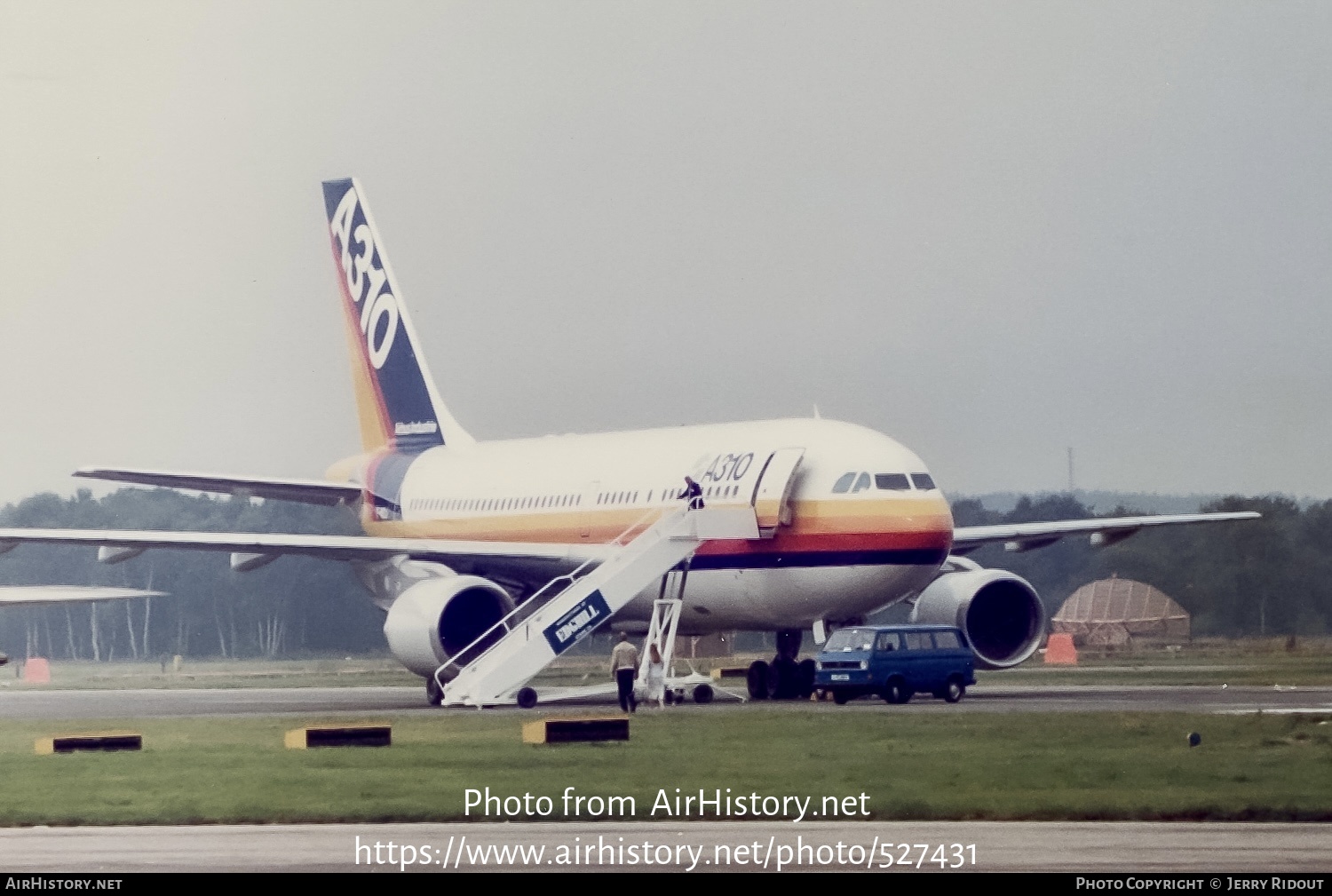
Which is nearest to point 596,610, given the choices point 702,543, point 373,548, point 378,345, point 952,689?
point 702,543

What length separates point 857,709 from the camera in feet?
104

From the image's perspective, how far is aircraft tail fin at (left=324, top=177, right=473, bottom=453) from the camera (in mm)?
48719

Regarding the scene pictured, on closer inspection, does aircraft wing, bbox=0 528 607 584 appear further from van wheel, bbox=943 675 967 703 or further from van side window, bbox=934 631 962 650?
van wheel, bbox=943 675 967 703

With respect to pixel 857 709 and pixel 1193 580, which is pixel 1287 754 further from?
pixel 1193 580

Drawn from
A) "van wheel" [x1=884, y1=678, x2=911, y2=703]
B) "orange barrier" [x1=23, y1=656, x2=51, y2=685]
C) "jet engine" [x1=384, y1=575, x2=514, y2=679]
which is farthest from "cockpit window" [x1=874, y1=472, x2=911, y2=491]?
"orange barrier" [x1=23, y1=656, x2=51, y2=685]

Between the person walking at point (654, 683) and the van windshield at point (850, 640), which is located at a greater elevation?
the van windshield at point (850, 640)

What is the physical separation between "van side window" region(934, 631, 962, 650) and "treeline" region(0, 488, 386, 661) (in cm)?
2099

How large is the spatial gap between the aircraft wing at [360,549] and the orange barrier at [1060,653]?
17.6m

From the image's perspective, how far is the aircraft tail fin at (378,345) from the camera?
48.7 m

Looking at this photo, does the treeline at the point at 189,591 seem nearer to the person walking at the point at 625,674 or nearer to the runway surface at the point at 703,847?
the person walking at the point at 625,674

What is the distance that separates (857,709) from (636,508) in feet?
24.9

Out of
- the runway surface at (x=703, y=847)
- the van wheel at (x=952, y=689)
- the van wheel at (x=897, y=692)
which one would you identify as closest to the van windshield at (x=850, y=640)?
the van wheel at (x=897, y=692)

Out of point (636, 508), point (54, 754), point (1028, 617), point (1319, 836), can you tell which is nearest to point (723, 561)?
point (636, 508)

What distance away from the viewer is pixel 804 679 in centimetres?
3675
